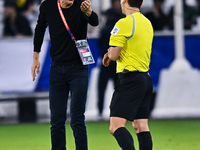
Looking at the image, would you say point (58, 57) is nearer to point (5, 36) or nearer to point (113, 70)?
point (113, 70)

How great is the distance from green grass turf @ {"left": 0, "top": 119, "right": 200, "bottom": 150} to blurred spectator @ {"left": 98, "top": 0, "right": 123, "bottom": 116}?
2.20 feet

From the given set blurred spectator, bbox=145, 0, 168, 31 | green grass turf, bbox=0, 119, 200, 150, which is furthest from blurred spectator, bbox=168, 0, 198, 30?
green grass turf, bbox=0, 119, 200, 150

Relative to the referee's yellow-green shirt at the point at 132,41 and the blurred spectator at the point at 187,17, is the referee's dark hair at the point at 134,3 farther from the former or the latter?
the blurred spectator at the point at 187,17

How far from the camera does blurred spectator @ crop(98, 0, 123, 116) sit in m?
8.95

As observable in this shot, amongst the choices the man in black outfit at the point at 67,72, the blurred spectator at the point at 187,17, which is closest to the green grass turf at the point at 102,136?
the man in black outfit at the point at 67,72

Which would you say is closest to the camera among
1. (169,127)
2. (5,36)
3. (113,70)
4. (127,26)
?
(127,26)

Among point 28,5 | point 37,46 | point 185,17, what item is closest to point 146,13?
point 185,17

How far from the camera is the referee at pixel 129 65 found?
4.09 metres

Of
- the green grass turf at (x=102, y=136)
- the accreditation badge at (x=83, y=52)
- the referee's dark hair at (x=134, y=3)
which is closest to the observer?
the referee's dark hair at (x=134, y=3)

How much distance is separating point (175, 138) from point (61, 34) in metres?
3.10

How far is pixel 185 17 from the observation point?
1052cm

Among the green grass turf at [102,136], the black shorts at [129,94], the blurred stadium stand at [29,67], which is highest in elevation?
the black shorts at [129,94]

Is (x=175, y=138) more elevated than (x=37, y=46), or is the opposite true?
(x=37, y=46)

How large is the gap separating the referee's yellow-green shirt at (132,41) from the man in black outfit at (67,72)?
0.59 m
